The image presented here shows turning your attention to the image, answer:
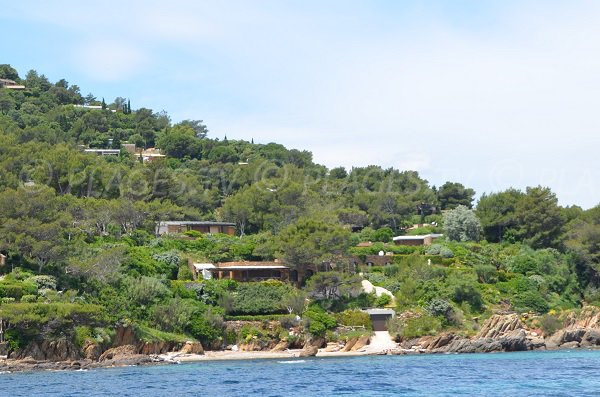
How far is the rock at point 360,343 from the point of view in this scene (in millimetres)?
64625

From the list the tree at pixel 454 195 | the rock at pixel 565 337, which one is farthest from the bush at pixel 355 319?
the tree at pixel 454 195

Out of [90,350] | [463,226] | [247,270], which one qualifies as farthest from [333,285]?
[463,226]

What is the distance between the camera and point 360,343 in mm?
64938

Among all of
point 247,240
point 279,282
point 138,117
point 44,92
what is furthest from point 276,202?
point 44,92

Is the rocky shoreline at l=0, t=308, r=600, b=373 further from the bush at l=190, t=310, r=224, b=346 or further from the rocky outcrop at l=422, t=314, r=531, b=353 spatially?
the bush at l=190, t=310, r=224, b=346

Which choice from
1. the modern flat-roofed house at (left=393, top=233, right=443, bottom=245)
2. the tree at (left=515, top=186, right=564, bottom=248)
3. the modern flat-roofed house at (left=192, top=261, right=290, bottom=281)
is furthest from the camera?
the modern flat-roofed house at (left=393, top=233, right=443, bottom=245)

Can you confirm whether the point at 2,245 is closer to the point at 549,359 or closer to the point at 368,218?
the point at 549,359

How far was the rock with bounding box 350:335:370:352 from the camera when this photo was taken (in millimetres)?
64625

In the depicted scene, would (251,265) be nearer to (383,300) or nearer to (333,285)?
(333,285)

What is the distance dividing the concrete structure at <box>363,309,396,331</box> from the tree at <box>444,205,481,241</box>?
22.5 meters

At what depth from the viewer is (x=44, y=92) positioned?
155 meters

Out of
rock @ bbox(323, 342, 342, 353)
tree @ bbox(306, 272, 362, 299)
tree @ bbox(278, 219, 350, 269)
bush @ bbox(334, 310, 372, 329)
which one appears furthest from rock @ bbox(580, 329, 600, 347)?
tree @ bbox(278, 219, 350, 269)

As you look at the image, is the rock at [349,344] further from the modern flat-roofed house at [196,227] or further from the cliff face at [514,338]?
the modern flat-roofed house at [196,227]

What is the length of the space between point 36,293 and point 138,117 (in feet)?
299
